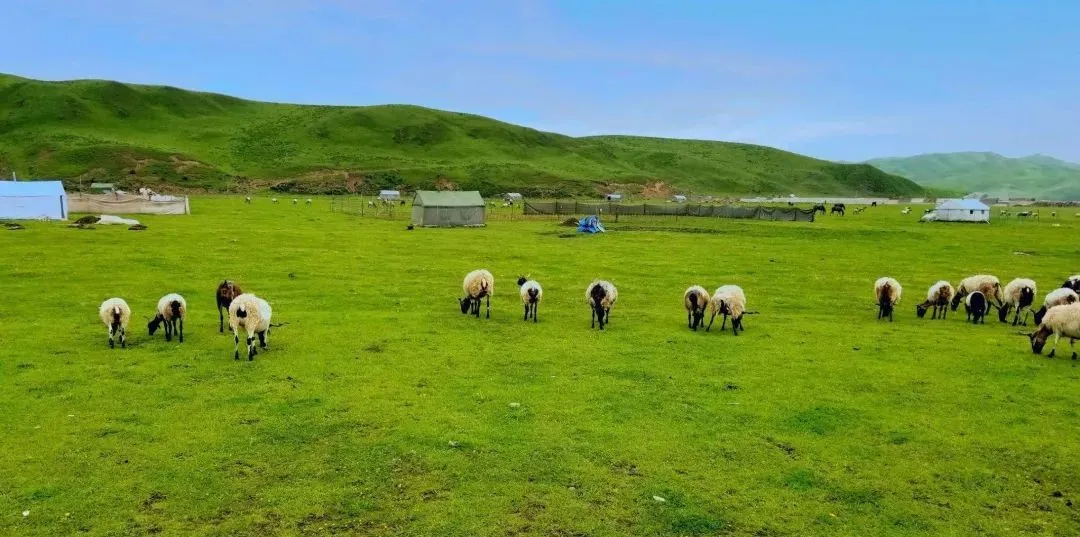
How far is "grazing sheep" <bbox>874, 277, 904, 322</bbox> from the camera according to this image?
2355 cm

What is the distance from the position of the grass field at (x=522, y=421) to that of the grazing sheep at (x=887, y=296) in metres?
0.48

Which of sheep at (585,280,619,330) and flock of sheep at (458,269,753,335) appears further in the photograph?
sheep at (585,280,619,330)

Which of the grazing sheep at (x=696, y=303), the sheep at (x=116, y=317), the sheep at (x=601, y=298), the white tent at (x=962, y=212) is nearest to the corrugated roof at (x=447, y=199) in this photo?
the sheep at (x=601, y=298)

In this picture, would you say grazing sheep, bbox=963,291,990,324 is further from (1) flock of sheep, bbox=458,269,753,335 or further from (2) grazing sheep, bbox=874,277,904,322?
(1) flock of sheep, bbox=458,269,753,335

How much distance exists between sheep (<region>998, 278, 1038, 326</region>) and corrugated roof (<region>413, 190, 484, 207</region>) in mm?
43620

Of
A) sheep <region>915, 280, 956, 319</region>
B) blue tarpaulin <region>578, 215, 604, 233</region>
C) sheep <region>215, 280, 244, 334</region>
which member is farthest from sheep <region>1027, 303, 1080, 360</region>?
blue tarpaulin <region>578, 215, 604, 233</region>

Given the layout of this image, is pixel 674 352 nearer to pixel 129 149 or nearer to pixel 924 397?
pixel 924 397

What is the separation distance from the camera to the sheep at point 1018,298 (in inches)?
910

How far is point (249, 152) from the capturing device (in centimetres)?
15938

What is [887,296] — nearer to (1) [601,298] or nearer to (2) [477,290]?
(1) [601,298]

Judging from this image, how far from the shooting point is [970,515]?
9.61m

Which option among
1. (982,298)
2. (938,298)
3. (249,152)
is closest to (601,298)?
(938,298)

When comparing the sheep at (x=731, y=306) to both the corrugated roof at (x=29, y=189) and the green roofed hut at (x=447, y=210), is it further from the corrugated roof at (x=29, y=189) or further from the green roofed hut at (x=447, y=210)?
the corrugated roof at (x=29, y=189)

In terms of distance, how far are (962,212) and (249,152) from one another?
14694 centimetres
